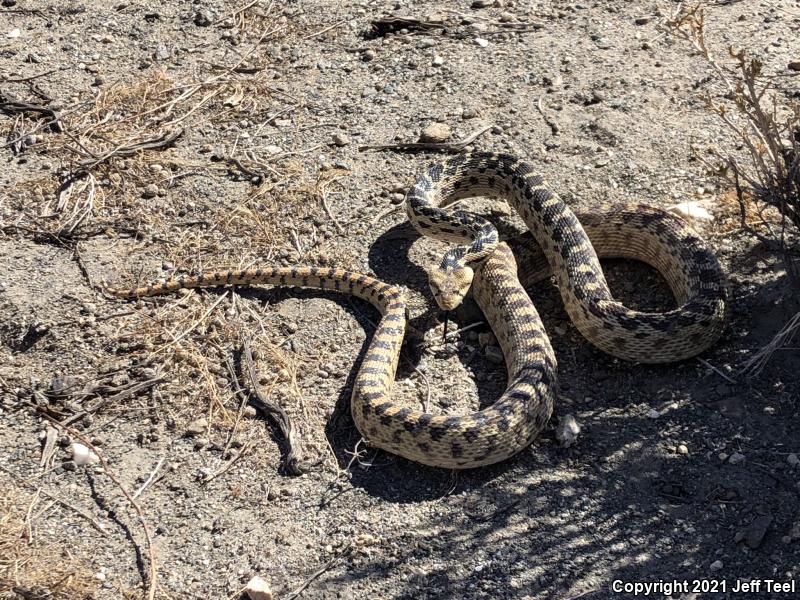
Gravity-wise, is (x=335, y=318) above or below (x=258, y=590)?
above

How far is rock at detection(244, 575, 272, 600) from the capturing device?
5.28m

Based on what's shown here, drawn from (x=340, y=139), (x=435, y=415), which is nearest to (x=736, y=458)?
(x=435, y=415)

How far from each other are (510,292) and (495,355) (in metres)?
0.54

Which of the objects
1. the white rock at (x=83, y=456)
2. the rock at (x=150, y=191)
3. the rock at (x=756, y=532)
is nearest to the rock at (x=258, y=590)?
the white rock at (x=83, y=456)

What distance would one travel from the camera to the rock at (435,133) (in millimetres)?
8734

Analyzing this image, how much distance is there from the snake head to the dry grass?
10.5 ft

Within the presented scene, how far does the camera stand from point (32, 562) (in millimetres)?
5348

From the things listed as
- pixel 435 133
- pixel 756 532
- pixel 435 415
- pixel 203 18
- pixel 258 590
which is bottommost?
pixel 258 590

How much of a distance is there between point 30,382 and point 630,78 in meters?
6.73

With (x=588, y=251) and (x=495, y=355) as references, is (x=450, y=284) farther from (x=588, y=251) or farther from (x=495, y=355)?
(x=588, y=251)

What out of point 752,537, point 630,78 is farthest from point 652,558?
point 630,78

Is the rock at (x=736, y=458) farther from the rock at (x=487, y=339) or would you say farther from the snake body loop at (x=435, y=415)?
the rock at (x=487, y=339)

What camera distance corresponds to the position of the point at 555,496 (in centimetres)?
586

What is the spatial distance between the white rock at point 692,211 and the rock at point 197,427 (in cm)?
448
